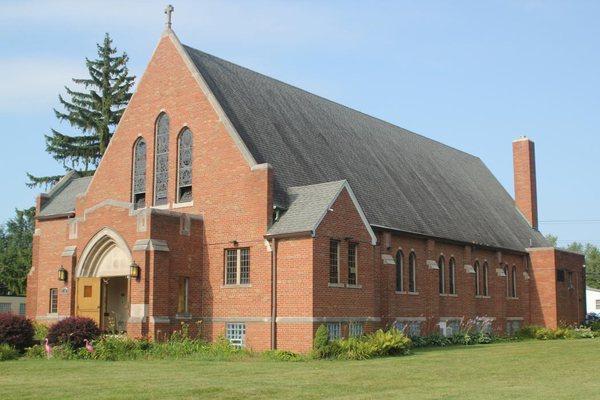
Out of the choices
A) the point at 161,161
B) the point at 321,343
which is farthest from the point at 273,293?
the point at 161,161

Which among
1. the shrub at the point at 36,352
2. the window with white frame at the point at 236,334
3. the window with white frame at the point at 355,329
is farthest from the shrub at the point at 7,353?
the window with white frame at the point at 355,329

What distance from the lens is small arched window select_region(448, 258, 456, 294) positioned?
1550 inches

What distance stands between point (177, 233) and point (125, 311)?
6.56 metres

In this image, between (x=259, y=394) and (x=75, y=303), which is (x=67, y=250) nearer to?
(x=75, y=303)

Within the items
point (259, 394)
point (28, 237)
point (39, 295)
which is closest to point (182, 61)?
point (39, 295)

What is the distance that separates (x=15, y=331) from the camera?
1095 inches

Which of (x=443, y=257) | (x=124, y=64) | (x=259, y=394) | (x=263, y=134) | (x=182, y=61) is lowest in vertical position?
(x=259, y=394)

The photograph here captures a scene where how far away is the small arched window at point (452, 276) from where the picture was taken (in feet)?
129

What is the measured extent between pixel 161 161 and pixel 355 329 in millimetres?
10971

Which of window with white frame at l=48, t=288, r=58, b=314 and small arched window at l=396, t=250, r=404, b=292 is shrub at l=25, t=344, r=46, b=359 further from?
small arched window at l=396, t=250, r=404, b=292

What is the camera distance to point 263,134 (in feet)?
106

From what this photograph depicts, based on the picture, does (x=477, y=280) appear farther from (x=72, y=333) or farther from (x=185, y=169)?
(x=72, y=333)

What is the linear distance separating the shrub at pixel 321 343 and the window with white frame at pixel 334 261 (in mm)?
2373

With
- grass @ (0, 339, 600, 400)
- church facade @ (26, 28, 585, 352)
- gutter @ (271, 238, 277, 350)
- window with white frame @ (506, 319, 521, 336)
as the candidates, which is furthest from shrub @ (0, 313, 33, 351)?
window with white frame @ (506, 319, 521, 336)
